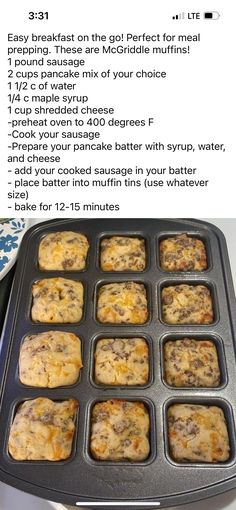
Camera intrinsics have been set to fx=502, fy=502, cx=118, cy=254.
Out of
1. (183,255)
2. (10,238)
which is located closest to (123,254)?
(183,255)

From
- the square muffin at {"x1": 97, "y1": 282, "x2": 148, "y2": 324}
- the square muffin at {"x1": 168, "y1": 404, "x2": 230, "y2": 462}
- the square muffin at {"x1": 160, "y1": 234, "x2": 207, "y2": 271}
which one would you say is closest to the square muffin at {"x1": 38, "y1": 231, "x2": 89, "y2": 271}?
the square muffin at {"x1": 97, "y1": 282, "x2": 148, "y2": 324}

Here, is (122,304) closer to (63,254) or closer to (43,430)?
(63,254)

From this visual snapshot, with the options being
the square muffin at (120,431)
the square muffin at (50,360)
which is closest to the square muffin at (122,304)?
the square muffin at (50,360)

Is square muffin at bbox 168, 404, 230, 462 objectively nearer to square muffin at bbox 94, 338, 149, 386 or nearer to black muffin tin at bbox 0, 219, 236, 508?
black muffin tin at bbox 0, 219, 236, 508

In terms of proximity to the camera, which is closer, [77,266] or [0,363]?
[0,363]

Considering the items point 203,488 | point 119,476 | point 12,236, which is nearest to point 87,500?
point 119,476

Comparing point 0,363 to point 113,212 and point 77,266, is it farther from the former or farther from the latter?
point 113,212
